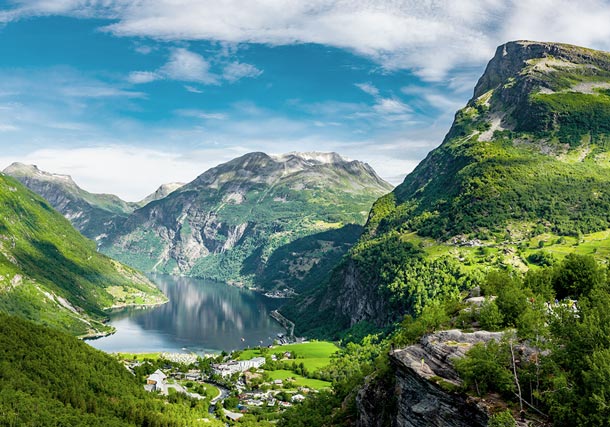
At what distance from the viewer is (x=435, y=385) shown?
5597 centimetres

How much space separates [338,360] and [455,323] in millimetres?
134226

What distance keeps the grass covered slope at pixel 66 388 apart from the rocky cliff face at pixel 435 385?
82995 millimetres

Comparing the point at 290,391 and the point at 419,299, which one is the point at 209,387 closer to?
the point at 290,391

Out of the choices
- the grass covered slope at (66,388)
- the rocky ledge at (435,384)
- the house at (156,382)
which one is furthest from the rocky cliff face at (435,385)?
the house at (156,382)

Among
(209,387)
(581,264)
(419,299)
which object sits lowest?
(209,387)

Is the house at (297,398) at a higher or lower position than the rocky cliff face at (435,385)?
lower

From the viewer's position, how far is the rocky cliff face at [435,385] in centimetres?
5191

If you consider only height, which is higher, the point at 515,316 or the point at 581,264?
the point at 581,264

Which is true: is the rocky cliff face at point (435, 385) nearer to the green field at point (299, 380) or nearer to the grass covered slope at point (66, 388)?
the grass covered slope at point (66, 388)

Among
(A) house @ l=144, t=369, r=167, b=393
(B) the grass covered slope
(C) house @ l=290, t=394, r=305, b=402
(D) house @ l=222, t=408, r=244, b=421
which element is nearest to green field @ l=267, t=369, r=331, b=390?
(C) house @ l=290, t=394, r=305, b=402

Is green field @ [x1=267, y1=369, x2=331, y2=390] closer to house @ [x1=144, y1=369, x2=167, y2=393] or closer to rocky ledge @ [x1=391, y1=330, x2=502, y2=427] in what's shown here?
house @ [x1=144, y1=369, x2=167, y2=393]

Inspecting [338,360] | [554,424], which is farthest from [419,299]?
[554,424]

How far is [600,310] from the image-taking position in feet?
162

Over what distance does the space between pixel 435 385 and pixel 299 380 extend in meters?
136
